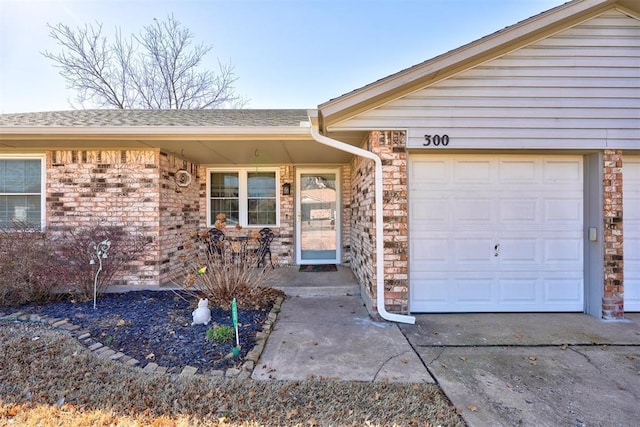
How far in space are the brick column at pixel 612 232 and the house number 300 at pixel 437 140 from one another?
2133 millimetres

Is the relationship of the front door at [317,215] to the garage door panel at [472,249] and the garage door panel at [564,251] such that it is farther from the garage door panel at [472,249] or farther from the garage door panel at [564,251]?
the garage door panel at [564,251]

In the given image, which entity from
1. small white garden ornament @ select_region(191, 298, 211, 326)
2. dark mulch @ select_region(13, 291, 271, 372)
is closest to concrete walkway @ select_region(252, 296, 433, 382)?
dark mulch @ select_region(13, 291, 271, 372)

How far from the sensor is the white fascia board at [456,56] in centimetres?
354

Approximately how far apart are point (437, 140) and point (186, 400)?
12.7ft

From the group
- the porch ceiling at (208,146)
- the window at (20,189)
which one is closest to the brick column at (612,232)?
the porch ceiling at (208,146)

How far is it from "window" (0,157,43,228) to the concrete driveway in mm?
6518

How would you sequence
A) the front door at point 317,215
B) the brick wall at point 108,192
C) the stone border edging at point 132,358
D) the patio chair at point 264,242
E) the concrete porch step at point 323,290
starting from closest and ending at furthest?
the stone border edging at point 132,358 < the concrete porch step at point 323,290 < the brick wall at point 108,192 < the patio chair at point 264,242 < the front door at point 317,215

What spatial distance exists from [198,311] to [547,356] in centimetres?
382

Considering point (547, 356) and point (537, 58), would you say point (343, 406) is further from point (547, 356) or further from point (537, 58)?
point (537, 58)

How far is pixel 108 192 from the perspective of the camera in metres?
5.00

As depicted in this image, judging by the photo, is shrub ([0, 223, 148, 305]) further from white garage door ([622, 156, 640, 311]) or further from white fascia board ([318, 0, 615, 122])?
white garage door ([622, 156, 640, 311])

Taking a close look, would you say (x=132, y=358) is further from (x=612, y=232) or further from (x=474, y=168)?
(x=612, y=232)

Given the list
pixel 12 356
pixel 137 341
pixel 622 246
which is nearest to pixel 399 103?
pixel 622 246

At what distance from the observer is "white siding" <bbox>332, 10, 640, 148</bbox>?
3.78 meters
